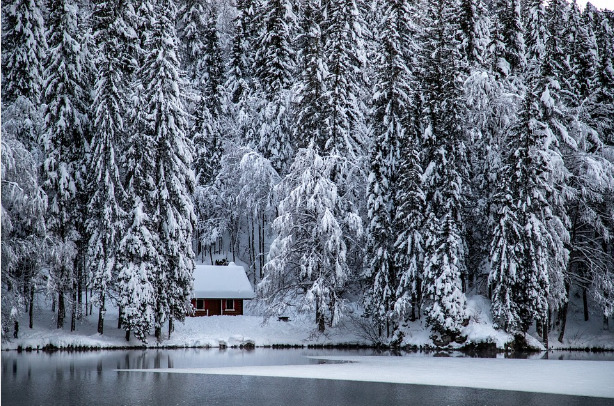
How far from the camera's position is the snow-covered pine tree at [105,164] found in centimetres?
3706

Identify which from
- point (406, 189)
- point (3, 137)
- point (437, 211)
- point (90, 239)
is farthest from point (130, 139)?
point (437, 211)

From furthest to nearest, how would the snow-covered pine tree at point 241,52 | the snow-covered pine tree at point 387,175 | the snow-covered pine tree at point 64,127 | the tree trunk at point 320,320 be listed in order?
1. the snow-covered pine tree at point 241,52
2. the tree trunk at point 320,320
3. the snow-covered pine tree at point 387,175
4. the snow-covered pine tree at point 64,127

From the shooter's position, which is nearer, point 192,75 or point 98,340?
point 98,340

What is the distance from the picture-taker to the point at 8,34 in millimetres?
40469

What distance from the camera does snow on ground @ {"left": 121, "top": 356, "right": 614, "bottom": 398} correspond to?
22.3 m

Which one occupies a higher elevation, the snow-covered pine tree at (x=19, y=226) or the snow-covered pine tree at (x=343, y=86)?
the snow-covered pine tree at (x=343, y=86)

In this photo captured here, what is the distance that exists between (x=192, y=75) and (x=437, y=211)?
31.4 m

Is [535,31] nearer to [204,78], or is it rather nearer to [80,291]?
[204,78]

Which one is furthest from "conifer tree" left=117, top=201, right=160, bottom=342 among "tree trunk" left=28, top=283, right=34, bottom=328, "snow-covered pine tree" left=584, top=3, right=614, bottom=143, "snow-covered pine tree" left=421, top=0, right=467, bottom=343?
"snow-covered pine tree" left=584, top=3, right=614, bottom=143

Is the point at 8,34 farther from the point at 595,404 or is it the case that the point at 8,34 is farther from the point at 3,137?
the point at 595,404

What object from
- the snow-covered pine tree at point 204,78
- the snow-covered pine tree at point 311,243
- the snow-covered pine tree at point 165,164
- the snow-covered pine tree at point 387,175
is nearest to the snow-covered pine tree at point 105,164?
the snow-covered pine tree at point 165,164

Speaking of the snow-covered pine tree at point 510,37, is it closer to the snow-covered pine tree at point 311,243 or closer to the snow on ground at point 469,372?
the snow-covered pine tree at point 311,243

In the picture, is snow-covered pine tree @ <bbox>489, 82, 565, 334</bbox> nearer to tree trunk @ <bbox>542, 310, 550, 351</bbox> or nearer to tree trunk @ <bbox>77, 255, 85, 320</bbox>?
tree trunk @ <bbox>542, 310, 550, 351</bbox>

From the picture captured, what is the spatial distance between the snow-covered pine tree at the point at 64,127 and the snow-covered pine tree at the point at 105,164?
3.60ft
